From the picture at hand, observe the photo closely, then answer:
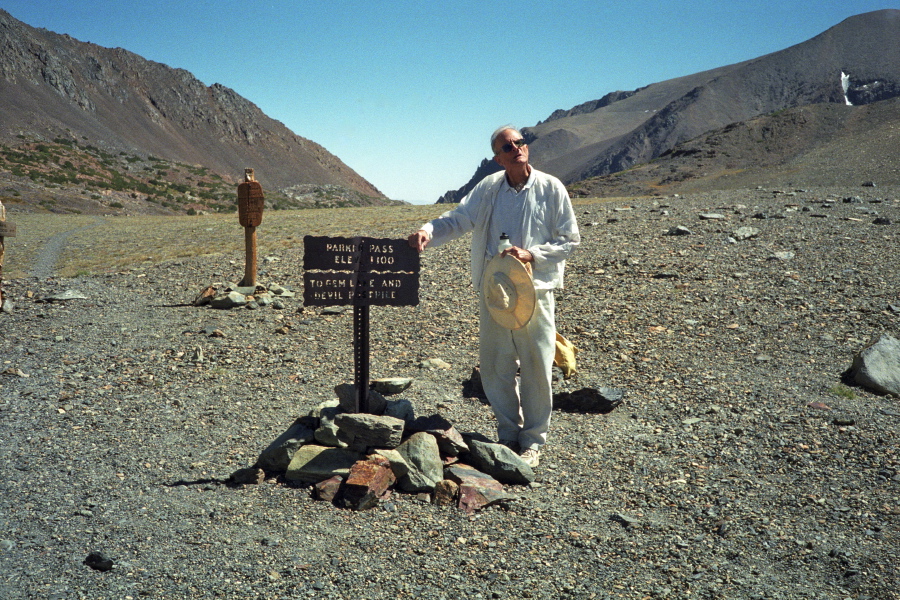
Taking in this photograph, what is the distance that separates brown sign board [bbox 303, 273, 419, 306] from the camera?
491 cm

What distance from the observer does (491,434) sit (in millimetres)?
5859

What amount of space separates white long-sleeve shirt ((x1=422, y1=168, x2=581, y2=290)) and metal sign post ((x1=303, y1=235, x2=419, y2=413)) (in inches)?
12.0

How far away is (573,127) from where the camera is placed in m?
175

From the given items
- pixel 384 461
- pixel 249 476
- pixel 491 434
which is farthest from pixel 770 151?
pixel 249 476

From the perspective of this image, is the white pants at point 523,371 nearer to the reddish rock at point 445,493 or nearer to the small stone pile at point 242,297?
the reddish rock at point 445,493

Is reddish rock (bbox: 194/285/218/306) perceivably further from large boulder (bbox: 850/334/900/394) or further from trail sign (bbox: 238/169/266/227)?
large boulder (bbox: 850/334/900/394)

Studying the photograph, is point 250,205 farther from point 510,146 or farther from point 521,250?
point 521,250

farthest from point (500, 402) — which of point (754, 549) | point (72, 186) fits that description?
point (72, 186)

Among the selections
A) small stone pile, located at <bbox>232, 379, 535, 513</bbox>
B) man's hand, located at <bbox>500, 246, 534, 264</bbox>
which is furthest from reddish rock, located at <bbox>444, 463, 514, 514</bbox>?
man's hand, located at <bbox>500, 246, 534, 264</bbox>

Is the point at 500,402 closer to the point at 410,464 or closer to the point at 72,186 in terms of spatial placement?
the point at 410,464

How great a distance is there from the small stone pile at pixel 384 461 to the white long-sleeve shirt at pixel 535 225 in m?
1.19

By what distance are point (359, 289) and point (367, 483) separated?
1425mm

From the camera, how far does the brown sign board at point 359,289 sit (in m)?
4.91

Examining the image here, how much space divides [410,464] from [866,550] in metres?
2.78
